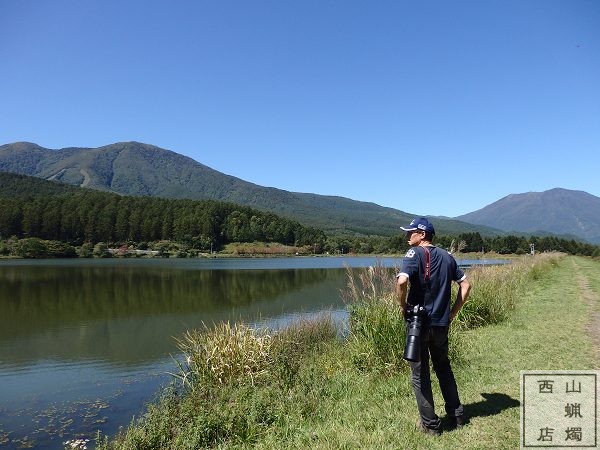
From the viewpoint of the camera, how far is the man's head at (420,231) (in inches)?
195

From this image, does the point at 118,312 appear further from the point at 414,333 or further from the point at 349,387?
the point at 414,333

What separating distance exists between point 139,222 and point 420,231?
125 metres

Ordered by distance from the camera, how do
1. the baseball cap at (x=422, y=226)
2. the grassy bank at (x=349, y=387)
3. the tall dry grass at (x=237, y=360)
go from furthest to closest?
1. the tall dry grass at (x=237, y=360)
2. the grassy bank at (x=349, y=387)
3. the baseball cap at (x=422, y=226)

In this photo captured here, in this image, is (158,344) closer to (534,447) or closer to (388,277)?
(388,277)

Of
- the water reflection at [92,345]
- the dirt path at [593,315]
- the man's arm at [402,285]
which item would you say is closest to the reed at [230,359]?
the water reflection at [92,345]

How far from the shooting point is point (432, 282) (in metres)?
4.76

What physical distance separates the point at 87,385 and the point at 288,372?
5776 millimetres

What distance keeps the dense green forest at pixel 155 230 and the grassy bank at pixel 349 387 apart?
9160cm

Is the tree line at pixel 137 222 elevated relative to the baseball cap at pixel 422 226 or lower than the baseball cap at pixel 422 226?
elevated

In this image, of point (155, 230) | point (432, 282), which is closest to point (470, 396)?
point (432, 282)

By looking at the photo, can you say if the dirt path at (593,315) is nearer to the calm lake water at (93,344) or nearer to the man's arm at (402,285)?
the calm lake water at (93,344)

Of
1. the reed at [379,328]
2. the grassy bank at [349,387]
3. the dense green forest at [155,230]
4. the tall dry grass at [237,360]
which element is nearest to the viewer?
the grassy bank at [349,387]

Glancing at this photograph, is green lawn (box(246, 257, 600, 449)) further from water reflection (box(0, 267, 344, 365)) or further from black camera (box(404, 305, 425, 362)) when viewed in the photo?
water reflection (box(0, 267, 344, 365))

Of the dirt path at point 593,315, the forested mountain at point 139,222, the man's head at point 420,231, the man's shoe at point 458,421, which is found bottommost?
the man's shoe at point 458,421
